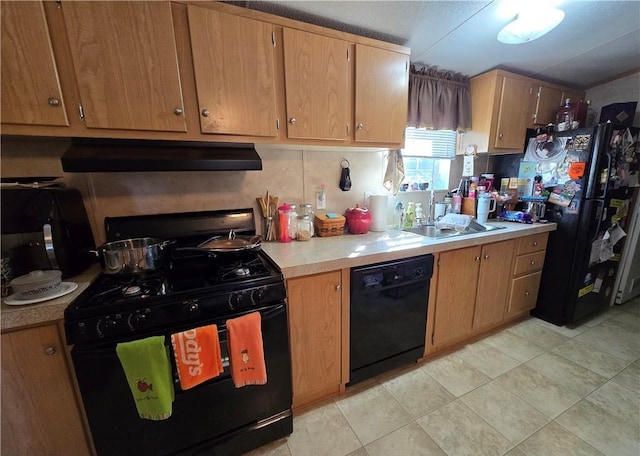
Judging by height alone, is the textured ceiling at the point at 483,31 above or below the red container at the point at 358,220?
above

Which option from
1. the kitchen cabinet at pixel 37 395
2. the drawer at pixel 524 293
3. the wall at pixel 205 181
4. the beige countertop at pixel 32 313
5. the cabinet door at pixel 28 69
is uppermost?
the cabinet door at pixel 28 69

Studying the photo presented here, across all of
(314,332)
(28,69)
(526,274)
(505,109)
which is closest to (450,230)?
(526,274)

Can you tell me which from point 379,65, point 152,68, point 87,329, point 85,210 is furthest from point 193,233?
point 379,65

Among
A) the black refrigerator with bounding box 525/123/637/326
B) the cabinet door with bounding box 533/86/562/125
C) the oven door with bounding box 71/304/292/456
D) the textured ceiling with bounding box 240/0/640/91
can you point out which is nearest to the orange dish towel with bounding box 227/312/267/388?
the oven door with bounding box 71/304/292/456

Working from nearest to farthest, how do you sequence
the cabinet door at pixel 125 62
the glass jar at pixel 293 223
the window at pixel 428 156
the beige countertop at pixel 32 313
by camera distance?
the beige countertop at pixel 32 313, the cabinet door at pixel 125 62, the glass jar at pixel 293 223, the window at pixel 428 156

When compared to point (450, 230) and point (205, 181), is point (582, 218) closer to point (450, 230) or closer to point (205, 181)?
point (450, 230)

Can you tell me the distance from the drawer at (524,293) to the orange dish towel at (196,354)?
7.67ft

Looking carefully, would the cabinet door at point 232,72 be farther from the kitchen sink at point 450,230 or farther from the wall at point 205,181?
the kitchen sink at point 450,230

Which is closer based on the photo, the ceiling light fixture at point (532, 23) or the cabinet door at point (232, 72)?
the cabinet door at point (232, 72)

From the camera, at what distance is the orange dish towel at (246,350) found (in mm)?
1015

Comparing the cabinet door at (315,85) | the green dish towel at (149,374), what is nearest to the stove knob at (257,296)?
the green dish towel at (149,374)

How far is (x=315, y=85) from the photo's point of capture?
1.39 metres

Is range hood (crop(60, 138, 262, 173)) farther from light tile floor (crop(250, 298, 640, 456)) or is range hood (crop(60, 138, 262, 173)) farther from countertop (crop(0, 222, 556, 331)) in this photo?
light tile floor (crop(250, 298, 640, 456))

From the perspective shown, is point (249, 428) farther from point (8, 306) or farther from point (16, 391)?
point (8, 306)
